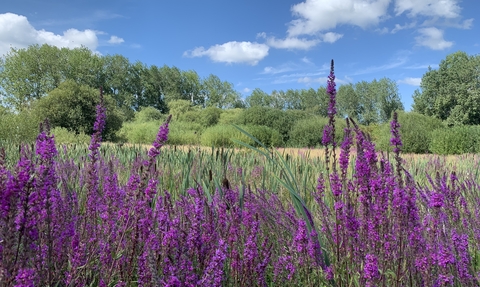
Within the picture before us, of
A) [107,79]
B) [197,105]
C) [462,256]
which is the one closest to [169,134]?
[462,256]

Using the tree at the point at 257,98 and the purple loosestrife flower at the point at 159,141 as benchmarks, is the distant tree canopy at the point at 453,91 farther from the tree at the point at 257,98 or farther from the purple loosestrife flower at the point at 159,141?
the purple loosestrife flower at the point at 159,141

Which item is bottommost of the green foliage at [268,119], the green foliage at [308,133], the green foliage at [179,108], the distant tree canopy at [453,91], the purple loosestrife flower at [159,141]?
the purple loosestrife flower at [159,141]

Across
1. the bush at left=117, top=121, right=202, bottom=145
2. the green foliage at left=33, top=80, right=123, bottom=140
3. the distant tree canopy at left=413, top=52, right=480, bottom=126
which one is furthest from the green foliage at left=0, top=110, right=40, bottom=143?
the distant tree canopy at left=413, top=52, right=480, bottom=126

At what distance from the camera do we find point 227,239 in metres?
1.80

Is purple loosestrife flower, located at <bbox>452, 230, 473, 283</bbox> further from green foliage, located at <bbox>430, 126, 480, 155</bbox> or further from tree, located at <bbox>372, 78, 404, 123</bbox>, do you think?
tree, located at <bbox>372, 78, 404, 123</bbox>

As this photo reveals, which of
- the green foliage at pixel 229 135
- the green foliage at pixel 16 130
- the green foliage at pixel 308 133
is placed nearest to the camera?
the green foliage at pixel 16 130

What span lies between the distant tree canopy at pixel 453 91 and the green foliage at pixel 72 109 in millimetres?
35871

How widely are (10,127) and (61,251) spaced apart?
14.4m

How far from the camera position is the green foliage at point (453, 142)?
1831 centimetres

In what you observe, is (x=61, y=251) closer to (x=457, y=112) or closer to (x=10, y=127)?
(x=10, y=127)

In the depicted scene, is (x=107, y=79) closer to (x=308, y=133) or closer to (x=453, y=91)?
(x=308, y=133)

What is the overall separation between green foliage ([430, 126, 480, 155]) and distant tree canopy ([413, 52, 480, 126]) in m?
21.2

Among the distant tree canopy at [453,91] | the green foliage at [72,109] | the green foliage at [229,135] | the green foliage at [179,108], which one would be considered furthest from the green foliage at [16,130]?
the distant tree canopy at [453,91]

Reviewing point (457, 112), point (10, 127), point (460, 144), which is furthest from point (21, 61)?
point (457, 112)
